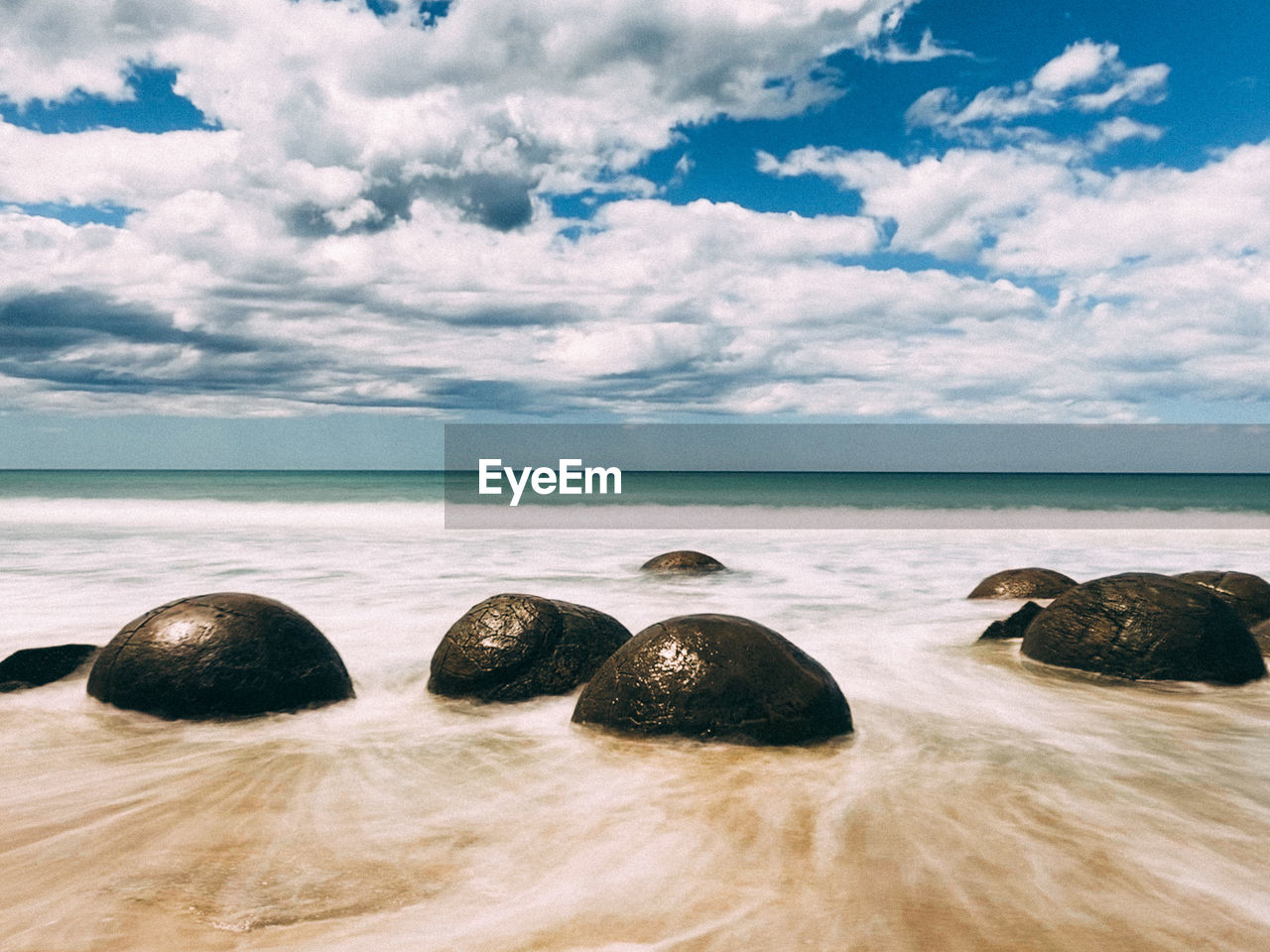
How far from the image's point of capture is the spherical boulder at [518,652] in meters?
5.50

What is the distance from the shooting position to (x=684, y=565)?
41.3ft

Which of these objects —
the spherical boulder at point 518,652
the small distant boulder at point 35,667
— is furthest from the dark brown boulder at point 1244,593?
the small distant boulder at point 35,667

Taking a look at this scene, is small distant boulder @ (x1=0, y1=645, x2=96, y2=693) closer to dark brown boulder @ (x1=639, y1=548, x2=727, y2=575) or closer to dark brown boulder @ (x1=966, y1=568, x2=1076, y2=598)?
dark brown boulder @ (x1=639, y1=548, x2=727, y2=575)

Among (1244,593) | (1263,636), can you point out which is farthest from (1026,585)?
(1263,636)

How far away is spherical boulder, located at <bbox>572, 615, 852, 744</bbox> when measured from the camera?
14.3ft

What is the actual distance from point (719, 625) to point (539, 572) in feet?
29.2

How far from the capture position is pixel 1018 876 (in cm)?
308

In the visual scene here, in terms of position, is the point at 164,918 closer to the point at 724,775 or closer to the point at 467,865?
the point at 467,865

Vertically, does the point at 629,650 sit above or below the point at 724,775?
above

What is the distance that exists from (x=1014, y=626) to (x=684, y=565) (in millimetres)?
5638

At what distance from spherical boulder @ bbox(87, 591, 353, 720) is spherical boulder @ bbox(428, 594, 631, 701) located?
35.5 inches

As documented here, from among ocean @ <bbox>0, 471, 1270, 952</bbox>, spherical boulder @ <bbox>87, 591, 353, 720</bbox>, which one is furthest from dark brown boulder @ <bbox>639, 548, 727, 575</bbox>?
spherical boulder @ <bbox>87, 591, 353, 720</bbox>

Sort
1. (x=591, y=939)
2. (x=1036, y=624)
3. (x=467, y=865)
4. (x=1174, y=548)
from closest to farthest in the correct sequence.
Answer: (x=591, y=939), (x=467, y=865), (x=1036, y=624), (x=1174, y=548)

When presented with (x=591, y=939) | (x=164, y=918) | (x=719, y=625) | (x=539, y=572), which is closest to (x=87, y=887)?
(x=164, y=918)
